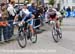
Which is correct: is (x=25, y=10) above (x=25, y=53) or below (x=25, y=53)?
above

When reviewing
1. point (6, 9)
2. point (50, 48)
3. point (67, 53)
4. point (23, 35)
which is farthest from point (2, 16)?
point (67, 53)

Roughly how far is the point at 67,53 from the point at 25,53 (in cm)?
155

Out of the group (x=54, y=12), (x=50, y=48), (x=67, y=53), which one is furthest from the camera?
(x=54, y=12)

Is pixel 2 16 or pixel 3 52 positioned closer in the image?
pixel 3 52

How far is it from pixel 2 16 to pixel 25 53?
348cm

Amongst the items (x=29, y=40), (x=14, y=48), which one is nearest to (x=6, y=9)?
(x=29, y=40)

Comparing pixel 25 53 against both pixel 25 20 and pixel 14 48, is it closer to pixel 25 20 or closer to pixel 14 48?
pixel 14 48

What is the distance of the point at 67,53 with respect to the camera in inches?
461

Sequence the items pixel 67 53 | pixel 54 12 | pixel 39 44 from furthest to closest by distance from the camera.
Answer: pixel 54 12 → pixel 39 44 → pixel 67 53

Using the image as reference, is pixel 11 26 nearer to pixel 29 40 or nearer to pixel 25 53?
pixel 29 40

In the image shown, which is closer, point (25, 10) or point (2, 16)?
point (25, 10)

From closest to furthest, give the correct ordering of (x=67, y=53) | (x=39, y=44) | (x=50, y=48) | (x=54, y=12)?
(x=67, y=53) → (x=50, y=48) → (x=39, y=44) → (x=54, y=12)

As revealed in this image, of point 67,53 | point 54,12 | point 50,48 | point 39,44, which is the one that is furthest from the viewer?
point 54,12

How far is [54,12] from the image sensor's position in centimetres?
1519
